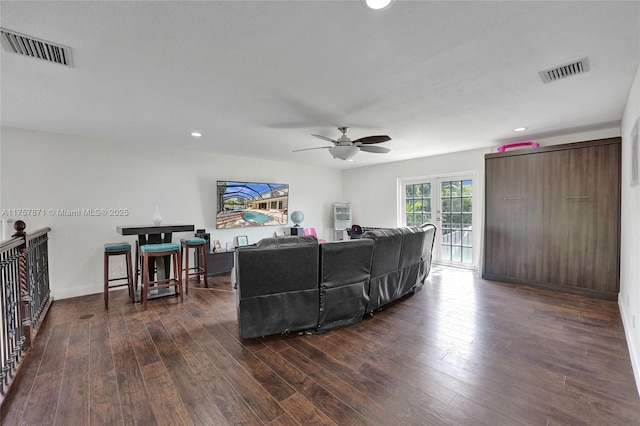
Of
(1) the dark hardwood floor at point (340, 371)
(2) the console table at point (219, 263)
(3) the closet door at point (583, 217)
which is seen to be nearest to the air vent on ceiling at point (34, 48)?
(1) the dark hardwood floor at point (340, 371)

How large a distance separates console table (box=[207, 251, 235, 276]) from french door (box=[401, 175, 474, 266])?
4047 millimetres

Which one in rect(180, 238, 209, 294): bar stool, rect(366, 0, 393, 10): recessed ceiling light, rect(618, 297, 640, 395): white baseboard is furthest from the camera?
rect(180, 238, 209, 294): bar stool

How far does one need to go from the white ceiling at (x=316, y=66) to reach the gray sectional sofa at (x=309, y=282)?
1433 millimetres

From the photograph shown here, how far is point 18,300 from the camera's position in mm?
2227

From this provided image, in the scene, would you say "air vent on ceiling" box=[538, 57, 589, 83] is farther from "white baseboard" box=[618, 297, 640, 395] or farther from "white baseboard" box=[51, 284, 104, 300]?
"white baseboard" box=[51, 284, 104, 300]

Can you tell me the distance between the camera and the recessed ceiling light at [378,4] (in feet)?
4.45

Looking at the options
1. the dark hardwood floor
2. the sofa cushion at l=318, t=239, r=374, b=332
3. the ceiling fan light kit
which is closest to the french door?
the dark hardwood floor

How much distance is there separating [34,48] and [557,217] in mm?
5824

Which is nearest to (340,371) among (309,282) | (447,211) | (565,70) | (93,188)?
(309,282)

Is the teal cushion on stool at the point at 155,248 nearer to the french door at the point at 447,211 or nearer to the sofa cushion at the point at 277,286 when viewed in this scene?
the sofa cushion at the point at 277,286

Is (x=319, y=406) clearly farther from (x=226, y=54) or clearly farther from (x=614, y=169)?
(x=614, y=169)

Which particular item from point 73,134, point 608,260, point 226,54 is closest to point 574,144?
point 608,260

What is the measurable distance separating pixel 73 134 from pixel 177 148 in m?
1.33

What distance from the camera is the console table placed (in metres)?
4.77
